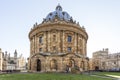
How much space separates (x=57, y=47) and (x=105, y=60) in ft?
172

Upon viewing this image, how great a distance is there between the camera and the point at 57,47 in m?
55.8

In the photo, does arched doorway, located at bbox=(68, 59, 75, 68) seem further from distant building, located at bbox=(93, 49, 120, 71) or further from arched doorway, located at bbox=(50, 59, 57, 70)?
distant building, located at bbox=(93, 49, 120, 71)

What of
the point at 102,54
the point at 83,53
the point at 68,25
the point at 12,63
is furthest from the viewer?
the point at 12,63

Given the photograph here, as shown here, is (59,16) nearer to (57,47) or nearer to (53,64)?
Result: (57,47)

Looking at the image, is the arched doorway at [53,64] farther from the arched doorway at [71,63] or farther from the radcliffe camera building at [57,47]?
the arched doorway at [71,63]

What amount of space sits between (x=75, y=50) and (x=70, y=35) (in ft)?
14.8

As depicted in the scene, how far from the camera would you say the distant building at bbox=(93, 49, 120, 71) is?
95.5 metres

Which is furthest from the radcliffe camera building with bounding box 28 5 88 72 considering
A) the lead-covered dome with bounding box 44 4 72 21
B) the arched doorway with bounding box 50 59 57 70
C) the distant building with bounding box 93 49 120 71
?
the distant building with bounding box 93 49 120 71

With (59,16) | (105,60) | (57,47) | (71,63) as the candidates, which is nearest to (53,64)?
(57,47)

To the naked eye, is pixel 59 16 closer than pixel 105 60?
Yes

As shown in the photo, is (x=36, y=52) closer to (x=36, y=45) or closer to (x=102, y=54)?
(x=36, y=45)

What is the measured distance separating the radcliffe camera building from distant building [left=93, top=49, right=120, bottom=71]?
38.9 m

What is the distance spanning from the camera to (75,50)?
191 ft

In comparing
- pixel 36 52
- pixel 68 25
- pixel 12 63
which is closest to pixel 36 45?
pixel 36 52
